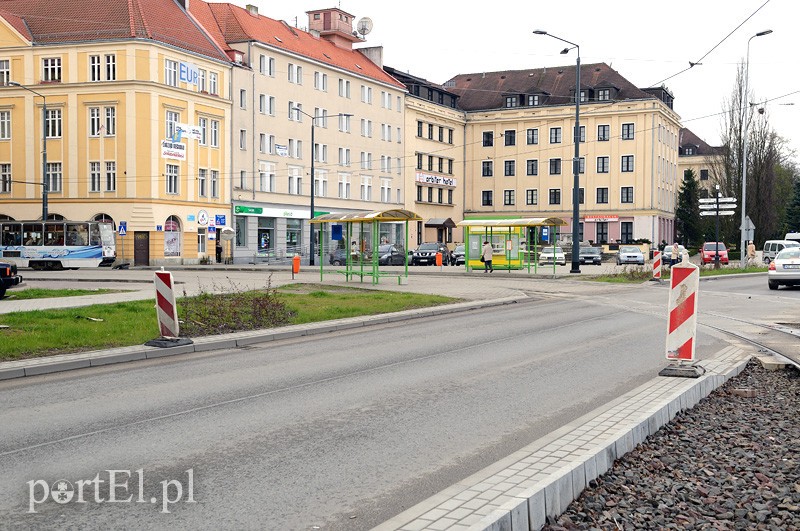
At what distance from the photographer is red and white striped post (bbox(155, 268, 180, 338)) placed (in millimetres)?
13695

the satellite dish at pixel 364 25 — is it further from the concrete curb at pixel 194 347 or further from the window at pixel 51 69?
the concrete curb at pixel 194 347

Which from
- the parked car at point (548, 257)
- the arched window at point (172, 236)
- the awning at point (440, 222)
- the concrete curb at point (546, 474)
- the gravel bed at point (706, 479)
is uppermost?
the awning at point (440, 222)

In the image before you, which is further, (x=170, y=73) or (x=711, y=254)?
(x=711, y=254)

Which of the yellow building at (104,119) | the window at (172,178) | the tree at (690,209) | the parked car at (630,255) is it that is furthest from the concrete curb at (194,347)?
the tree at (690,209)

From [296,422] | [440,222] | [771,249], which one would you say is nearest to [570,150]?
[440,222]

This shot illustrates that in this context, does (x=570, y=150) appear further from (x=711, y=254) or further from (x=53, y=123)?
(x=53, y=123)

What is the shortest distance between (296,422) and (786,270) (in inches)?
1036

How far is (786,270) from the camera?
29.9 metres

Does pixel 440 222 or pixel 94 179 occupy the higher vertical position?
pixel 94 179

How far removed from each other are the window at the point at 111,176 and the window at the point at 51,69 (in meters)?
6.39

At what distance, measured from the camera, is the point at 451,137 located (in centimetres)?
8838

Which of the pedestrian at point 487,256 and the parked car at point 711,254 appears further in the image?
the parked car at point 711,254

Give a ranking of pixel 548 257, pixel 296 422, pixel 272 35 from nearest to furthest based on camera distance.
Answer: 1. pixel 296 422
2. pixel 548 257
3. pixel 272 35

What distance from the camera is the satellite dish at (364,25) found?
81.1 metres
